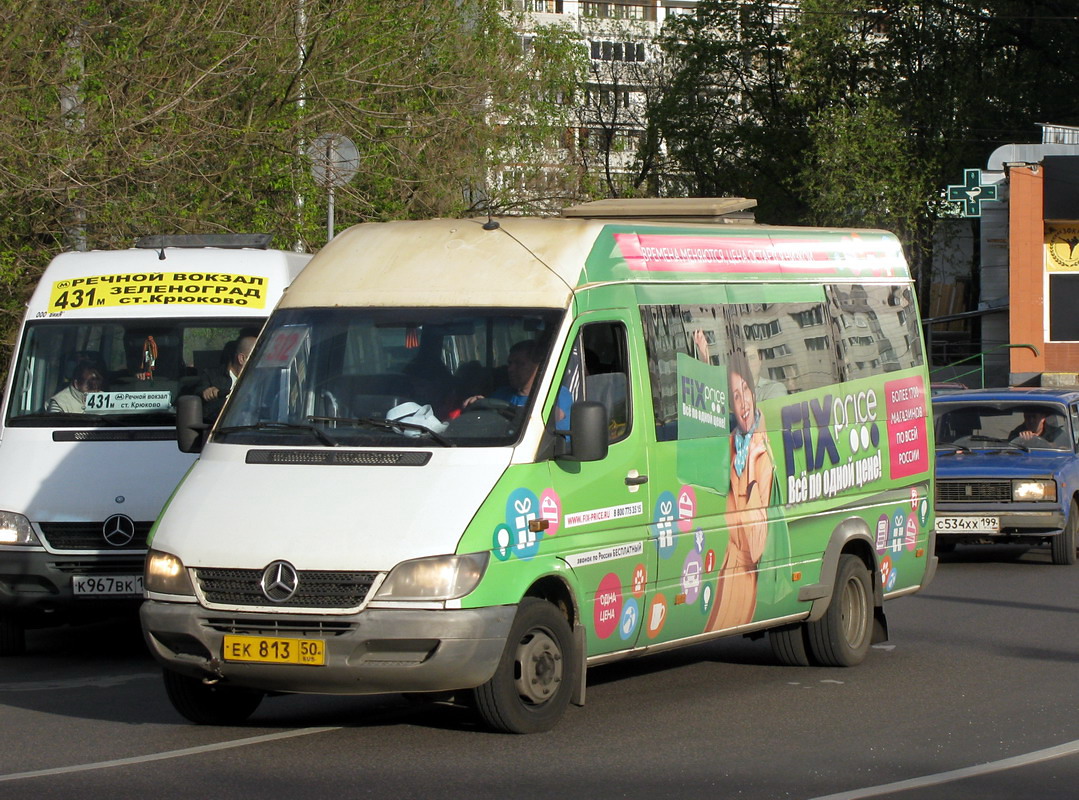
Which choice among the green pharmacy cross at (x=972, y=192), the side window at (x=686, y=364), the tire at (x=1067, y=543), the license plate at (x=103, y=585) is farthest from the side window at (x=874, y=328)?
the green pharmacy cross at (x=972, y=192)

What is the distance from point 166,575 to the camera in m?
7.91

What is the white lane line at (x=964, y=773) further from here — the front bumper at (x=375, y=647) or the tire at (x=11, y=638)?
the tire at (x=11, y=638)

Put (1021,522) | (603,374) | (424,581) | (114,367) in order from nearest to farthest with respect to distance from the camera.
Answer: (424,581), (603,374), (114,367), (1021,522)

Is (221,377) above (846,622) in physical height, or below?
above

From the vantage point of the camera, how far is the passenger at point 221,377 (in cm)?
1188

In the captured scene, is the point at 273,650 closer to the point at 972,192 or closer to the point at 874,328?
the point at 874,328

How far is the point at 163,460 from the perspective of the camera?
11.3 metres

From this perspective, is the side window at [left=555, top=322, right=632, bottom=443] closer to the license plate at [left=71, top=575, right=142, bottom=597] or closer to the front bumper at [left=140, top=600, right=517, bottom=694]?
the front bumper at [left=140, top=600, right=517, bottom=694]

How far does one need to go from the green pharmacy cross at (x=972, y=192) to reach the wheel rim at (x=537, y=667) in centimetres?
3654

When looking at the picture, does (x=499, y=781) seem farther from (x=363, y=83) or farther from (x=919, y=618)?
(x=363, y=83)

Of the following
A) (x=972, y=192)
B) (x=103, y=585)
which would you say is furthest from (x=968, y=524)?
(x=972, y=192)

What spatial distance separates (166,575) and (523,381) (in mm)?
1850

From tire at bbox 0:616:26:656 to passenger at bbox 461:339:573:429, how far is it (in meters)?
5.00

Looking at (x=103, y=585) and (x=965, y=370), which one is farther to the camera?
(x=965, y=370)
